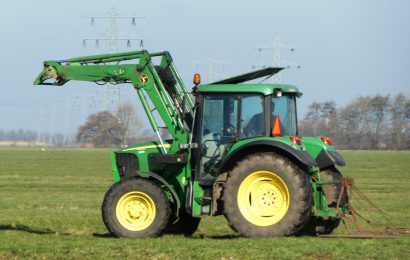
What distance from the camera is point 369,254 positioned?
1088 cm

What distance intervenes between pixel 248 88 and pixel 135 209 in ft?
8.84

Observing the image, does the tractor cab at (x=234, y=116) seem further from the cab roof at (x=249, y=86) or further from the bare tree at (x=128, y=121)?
the bare tree at (x=128, y=121)

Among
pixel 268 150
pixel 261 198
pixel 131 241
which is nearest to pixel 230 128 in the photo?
pixel 268 150

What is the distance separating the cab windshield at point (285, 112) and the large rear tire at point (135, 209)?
2.21m

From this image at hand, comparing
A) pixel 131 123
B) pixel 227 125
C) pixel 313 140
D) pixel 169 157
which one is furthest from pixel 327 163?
pixel 131 123

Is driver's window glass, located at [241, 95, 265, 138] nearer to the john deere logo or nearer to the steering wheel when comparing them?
the steering wheel

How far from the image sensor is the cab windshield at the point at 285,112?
44.0 ft

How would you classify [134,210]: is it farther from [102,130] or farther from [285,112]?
[102,130]

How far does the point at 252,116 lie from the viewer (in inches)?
524

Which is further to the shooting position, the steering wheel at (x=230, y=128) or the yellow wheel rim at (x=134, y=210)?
the yellow wheel rim at (x=134, y=210)

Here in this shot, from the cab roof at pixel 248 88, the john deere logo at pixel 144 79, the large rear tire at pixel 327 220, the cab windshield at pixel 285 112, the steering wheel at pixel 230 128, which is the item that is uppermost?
the john deere logo at pixel 144 79

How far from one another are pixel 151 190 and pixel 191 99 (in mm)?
1764

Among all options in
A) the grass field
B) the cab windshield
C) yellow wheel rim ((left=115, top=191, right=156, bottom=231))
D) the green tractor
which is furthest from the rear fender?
yellow wheel rim ((left=115, top=191, right=156, bottom=231))

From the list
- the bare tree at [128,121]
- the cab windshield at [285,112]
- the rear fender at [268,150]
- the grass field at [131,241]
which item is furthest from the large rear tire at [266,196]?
the bare tree at [128,121]
